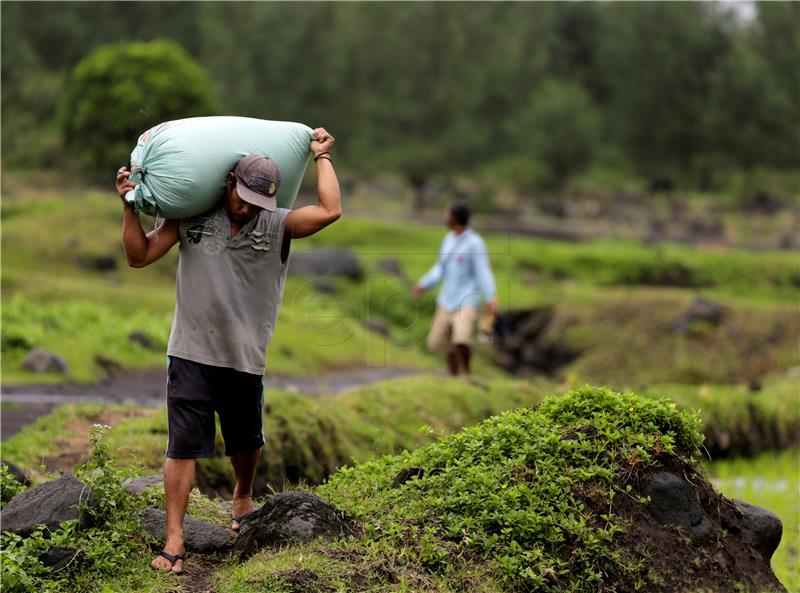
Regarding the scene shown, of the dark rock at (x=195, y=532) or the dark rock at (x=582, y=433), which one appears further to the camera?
the dark rock at (x=582, y=433)

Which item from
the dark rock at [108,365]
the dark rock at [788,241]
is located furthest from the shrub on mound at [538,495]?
the dark rock at [788,241]

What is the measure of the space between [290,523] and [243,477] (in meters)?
0.70

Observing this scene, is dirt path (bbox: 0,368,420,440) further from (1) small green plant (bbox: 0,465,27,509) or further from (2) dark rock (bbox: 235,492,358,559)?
(2) dark rock (bbox: 235,492,358,559)

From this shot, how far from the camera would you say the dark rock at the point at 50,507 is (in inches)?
210

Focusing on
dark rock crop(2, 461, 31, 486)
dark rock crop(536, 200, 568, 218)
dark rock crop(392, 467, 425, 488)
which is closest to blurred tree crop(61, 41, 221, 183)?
dark rock crop(536, 200, 568, 218)

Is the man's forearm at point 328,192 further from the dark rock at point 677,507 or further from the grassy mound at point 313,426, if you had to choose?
the dark rock at point 677,507

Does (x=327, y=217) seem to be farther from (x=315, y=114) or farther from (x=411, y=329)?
(x=315, y=114)

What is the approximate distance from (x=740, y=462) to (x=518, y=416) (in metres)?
7.83

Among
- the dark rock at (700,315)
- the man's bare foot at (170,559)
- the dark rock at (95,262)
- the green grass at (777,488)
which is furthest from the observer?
the dark rock at (95,262)

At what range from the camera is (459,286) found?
1195 cm

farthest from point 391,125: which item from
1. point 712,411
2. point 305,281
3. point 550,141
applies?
point 712,411

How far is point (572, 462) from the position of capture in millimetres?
5703

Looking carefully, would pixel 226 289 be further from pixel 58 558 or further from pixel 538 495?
pixel 538 495

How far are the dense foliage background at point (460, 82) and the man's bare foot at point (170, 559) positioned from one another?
32095mm
